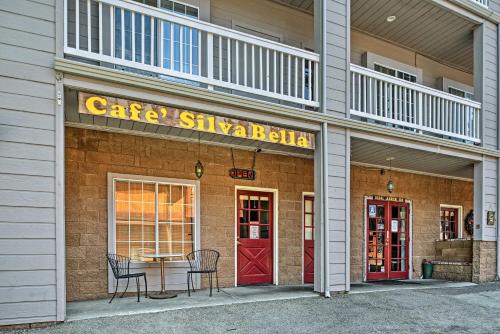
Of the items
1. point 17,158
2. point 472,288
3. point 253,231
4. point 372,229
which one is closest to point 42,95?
point 17,158

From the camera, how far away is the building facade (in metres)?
4.84

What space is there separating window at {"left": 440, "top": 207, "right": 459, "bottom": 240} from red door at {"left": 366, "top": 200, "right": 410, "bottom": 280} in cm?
166

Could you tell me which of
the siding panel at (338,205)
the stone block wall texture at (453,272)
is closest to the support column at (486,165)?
the stone block wall texture at (453,272)

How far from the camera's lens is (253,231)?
27.1 feet

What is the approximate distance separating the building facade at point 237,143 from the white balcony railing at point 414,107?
0.16 ft

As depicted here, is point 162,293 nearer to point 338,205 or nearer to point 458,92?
point 338,205

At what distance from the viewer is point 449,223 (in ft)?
38.7

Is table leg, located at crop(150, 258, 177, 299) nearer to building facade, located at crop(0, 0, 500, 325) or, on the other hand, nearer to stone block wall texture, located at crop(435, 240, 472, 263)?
building facade, located at crop(0, 0, 500, 325)

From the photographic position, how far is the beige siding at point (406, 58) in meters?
9.71

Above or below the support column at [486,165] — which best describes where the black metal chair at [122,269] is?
below

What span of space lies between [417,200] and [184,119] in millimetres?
7660

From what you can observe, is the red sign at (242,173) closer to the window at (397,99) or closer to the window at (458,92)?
the window at (397,99)

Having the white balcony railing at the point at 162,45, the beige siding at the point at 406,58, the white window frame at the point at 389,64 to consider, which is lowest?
the white balcony railing at the point at 162,45

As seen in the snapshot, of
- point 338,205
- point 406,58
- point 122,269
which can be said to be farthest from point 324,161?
point 406,58
